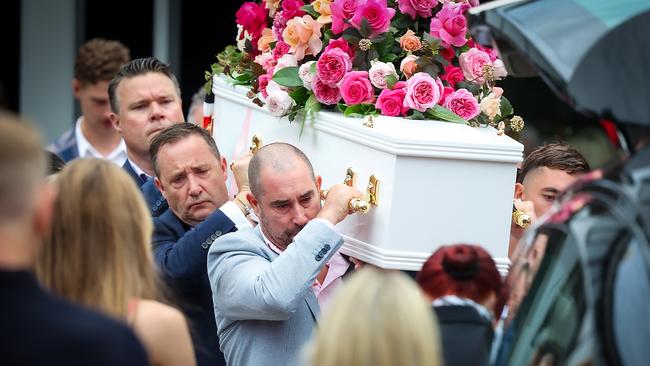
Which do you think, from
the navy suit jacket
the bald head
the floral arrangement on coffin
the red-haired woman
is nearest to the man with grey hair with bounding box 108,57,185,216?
the navy suit jacket

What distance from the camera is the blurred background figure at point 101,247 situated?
3.09 metres

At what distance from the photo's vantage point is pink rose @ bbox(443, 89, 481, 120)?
458 cm

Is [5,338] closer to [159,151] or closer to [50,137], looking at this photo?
[159,151]

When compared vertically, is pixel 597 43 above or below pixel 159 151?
above

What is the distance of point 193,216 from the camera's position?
197 inches

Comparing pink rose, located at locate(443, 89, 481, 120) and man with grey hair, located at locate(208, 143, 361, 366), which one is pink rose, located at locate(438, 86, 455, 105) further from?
man with grey hair, located at locate(208, 143, 361, 366)

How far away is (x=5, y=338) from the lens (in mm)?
2365

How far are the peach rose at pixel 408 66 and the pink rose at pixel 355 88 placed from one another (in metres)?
0.14

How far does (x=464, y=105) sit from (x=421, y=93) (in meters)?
0.16

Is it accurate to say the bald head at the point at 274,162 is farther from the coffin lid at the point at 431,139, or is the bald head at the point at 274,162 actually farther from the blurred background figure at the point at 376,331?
the blurred background figure at the point at 376,331

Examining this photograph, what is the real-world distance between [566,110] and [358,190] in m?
5.48

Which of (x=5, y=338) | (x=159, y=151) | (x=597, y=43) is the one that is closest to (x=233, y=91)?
(x=159, y=151)

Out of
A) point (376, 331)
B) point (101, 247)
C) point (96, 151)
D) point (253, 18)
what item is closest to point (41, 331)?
point (376, 331)

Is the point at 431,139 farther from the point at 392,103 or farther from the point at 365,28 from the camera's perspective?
the point at 365,28
